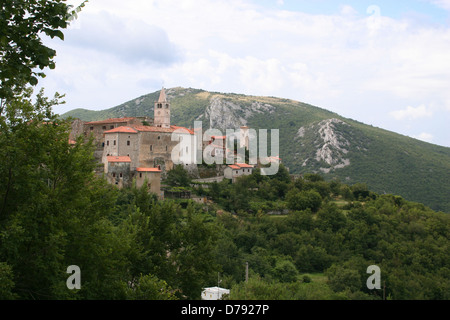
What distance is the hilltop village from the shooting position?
139ft

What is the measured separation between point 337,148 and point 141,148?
67.9 meters

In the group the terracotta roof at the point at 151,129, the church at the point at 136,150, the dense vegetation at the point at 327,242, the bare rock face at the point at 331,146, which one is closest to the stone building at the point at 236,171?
the dense vegetation at the point at 327,242

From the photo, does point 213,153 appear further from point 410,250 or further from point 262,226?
point 410,250

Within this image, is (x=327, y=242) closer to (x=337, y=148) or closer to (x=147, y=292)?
(x=147, y=292)

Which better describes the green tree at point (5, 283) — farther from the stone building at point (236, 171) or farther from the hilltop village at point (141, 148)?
the stone building at point (236, 171)

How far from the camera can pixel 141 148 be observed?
45.1 metres

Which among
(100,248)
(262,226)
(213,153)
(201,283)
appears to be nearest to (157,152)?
(213,153)

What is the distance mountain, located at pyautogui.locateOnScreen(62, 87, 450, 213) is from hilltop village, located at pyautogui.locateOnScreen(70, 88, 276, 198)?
46036 millimetres

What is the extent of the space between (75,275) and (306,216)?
38.0 meters

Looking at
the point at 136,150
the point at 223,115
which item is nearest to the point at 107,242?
the point at 136,150

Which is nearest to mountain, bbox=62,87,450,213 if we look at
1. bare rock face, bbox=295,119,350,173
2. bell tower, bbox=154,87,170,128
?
bare rock face, bbox=295,119,350,173

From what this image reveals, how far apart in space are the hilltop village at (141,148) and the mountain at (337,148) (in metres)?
46.0

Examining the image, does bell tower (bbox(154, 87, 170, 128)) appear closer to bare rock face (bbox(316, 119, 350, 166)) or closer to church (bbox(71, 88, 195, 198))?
church (bbox(71, 88, 195, 198))

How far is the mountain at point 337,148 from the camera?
8544cm
